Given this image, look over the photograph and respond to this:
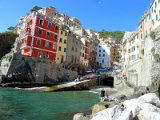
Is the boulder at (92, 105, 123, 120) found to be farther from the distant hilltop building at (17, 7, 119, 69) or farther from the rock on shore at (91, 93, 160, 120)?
the distant hilltop building at (17, 7, 119, 69)

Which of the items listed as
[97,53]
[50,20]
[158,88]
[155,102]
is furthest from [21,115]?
[97,53]

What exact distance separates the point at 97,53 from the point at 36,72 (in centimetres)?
6136

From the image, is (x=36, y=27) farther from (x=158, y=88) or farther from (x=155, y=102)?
(x=155, y=102)

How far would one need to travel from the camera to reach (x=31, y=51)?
60.9m

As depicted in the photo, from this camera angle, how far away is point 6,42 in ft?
238

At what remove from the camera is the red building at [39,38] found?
61688mm

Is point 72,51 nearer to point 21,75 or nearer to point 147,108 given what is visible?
point 21,75

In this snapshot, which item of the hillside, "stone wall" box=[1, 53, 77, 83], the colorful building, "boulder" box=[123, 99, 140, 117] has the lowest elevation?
"boulder" box=[123, 99, 140, 117]

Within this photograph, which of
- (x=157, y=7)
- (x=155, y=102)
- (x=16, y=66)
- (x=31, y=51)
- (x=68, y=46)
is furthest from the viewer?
(x=68, y=46)

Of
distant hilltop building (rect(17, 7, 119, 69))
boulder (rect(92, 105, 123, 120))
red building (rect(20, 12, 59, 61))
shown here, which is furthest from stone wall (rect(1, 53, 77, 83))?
boulder (rect(92, 105, 123, 120))

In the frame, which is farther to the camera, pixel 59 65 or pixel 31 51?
pixel 59 65

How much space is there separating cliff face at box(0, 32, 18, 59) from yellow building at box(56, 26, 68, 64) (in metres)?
17.0

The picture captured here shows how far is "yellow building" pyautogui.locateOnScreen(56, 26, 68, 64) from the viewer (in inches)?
2750

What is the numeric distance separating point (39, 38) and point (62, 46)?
1051cm
